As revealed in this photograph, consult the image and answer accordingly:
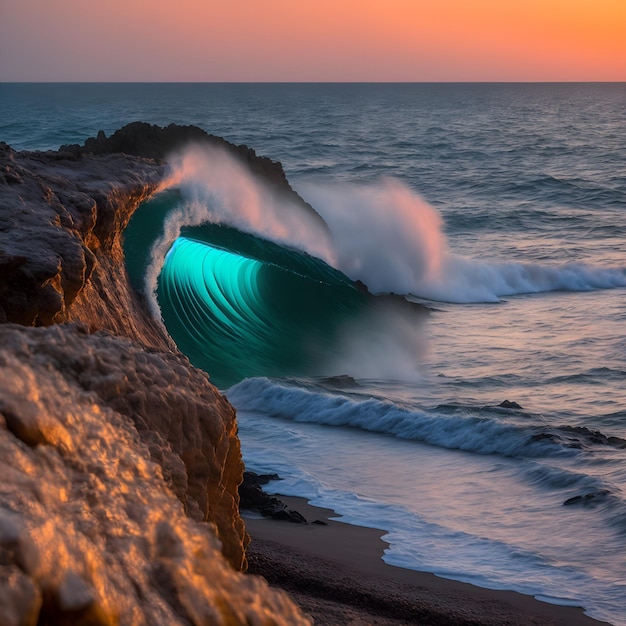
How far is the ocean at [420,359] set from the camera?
5.70 meters

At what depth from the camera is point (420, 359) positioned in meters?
11.0

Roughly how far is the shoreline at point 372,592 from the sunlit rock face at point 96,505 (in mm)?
1783

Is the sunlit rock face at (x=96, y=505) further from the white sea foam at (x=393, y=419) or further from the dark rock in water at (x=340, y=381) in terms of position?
the dark rock in water at (x=340, y=381)

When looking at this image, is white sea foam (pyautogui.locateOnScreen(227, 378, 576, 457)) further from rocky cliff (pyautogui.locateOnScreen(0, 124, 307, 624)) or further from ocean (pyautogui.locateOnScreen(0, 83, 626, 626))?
rocky cliff (pyautogui.locateOnScreen(0, 124, 307, 624))

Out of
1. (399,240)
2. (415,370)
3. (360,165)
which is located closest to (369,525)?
(415,370)

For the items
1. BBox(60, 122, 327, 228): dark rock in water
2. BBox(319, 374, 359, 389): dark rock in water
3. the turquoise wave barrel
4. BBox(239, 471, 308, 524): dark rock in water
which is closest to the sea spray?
the turquoise wave barrel

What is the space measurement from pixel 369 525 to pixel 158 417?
10.5ft

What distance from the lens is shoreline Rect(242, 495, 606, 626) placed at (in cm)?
425

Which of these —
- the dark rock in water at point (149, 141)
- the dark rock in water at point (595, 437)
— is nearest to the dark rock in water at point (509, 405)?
the dark rock in water at point (595, 437)

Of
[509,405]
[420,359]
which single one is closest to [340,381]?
[420,359]

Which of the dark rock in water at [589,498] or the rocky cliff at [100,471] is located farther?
the dark rock in water at [589,498]

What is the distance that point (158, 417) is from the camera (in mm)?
2719

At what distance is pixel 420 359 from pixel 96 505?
9200mm

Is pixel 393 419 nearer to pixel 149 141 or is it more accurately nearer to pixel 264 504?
pixel 264 504
